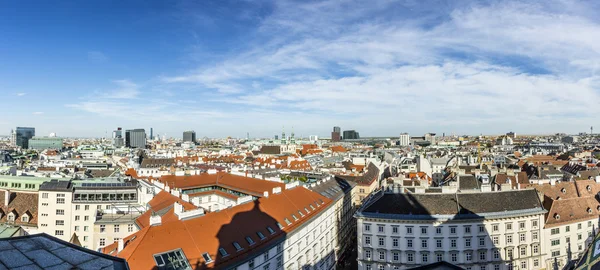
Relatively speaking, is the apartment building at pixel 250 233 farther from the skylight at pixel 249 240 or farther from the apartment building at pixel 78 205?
the apartment building at pixel 78 205

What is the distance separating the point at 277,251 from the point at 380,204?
17.3 metres

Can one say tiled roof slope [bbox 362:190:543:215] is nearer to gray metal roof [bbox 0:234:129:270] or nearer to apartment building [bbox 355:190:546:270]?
apartment building [bbox 355:190:546:270]

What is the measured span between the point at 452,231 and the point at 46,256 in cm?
4759

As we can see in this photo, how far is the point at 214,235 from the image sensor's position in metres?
35.9

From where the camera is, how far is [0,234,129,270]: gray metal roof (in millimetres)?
9570

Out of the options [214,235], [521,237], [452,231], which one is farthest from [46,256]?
[521,237]

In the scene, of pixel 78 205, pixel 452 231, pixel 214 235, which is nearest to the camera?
pixel 214 235

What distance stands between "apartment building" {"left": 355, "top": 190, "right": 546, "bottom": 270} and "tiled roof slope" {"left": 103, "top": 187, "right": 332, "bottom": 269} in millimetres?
10148

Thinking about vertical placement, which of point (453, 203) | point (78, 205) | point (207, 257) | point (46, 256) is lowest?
point (78, 205)

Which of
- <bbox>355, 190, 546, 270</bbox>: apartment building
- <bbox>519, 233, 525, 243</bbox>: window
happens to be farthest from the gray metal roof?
<bbox>519, 233, 525, 243</bbox>: window

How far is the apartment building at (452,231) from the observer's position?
48906 millimetres

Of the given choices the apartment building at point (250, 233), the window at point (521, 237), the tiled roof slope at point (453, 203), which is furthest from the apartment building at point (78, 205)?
the window at point (521, 237)

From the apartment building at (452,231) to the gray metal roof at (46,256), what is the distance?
43.0m

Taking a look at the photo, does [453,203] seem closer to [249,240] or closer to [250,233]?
[250,233]
